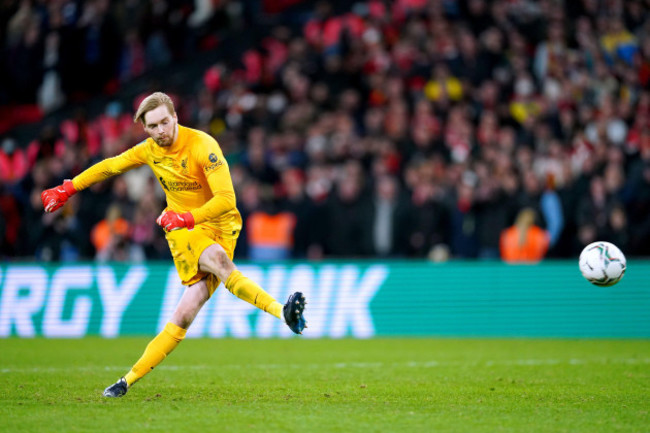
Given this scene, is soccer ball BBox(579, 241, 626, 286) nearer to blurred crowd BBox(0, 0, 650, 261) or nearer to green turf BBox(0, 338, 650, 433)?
green turf BBox(0, 338, 650, 433)

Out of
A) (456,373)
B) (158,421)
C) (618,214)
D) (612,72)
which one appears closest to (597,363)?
(456,373)

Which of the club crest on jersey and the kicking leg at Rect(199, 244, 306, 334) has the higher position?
the club crest on jersey

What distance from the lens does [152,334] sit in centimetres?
1496

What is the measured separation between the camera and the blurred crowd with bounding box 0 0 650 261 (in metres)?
15.6

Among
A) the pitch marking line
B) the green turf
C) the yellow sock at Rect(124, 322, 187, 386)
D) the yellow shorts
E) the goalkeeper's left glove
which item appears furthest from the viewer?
the pitch marking line

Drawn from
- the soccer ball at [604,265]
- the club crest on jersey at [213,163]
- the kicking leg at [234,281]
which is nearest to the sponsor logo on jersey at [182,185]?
the club crest on jersey at [213,163]

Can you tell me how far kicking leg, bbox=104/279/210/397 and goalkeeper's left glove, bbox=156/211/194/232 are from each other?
0.83m

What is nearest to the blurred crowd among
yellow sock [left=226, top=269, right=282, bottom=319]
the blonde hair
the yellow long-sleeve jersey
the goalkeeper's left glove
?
the yellow long-sleeve jersey

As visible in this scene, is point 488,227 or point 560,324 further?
point 488,227

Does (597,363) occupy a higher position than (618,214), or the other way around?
(618,214)

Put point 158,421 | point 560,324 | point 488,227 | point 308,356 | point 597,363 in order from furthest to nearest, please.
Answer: point 488,227 < point 560,324 < point 308,356 < point 597,363 < point 158,421

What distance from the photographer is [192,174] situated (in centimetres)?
796

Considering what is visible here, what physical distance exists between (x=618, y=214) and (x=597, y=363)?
4656 mm

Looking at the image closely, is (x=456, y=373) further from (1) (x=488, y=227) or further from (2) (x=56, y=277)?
(2) (x=56, y=277)
